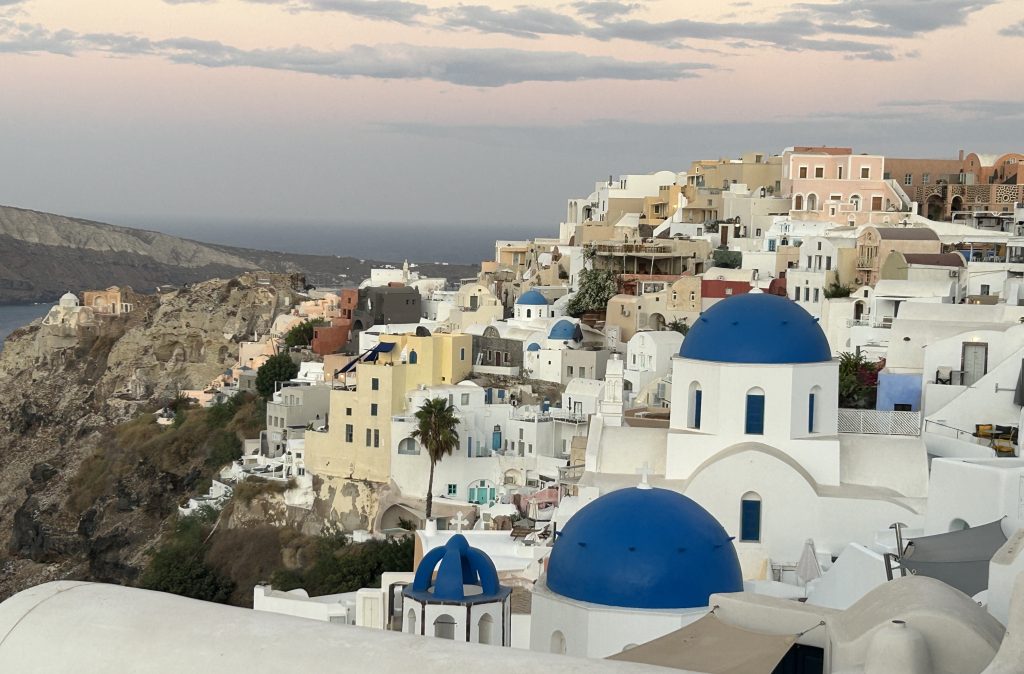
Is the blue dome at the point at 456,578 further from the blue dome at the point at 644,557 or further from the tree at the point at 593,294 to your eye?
the tree at the point at 593,294

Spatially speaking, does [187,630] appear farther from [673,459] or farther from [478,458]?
[478,458]

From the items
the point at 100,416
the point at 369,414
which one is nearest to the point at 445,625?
the point at 369,414

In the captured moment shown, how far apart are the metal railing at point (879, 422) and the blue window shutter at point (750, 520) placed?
4121 millimetres

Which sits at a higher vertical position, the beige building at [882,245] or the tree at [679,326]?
the beige building at [882,245]

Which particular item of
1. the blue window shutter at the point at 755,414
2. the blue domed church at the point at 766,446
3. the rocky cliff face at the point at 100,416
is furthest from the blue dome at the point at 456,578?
the rocky cliff face at the point at 100,416

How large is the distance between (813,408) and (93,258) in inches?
6579

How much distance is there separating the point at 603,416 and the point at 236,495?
15.8m

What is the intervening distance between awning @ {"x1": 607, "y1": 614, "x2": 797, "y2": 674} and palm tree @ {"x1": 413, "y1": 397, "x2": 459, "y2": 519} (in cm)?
2397

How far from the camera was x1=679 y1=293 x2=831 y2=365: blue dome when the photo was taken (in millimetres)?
21141

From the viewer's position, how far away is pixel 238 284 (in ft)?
194

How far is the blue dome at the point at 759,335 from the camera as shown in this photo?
21.1 m

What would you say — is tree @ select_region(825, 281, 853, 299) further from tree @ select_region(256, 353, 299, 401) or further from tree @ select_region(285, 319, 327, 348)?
tree @ select_region(285, 319, 327, 348)

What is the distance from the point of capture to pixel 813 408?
21688 millimetres

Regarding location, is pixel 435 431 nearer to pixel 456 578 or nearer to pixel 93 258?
pixel 456 578
